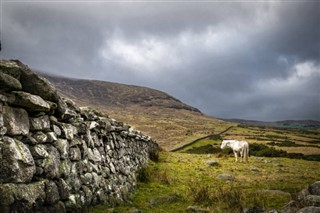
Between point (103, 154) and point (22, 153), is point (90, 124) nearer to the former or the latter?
point (103, 154)

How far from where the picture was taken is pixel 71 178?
21.7ft

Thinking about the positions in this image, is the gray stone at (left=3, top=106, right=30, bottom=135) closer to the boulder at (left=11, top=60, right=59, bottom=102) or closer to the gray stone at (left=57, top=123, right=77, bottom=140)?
the boulder at (left=11, top=60, right=59, bottom=102)

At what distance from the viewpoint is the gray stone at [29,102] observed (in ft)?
16.5

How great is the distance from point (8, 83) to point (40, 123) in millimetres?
1062

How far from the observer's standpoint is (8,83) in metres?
4.79

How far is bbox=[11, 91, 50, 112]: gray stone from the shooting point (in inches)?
198

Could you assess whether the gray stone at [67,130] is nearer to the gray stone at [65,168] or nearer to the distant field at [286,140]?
the gray stone at [65,168]

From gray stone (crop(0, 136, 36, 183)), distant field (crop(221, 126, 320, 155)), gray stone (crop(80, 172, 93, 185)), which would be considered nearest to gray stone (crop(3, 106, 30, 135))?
gray stone (crop(0, 136, 36, 183))

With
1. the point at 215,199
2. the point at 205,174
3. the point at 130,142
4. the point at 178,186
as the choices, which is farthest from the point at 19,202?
the point at 205,174

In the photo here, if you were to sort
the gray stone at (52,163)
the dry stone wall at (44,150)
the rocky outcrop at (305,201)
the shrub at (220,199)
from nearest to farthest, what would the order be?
the dry stone wall at (44,150) → the gray stone at (52,163) → the rocky outcrop at (305,201) → the shrub at (220,199)

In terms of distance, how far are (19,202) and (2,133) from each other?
97 centimetres

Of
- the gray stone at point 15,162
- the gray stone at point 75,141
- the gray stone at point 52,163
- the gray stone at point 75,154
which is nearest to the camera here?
the gray stone at point 15,162

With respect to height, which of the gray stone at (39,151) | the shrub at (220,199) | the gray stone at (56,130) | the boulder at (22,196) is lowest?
the shrub at (220,199)

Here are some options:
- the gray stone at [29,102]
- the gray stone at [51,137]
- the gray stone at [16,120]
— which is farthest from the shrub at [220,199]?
the gray stone at [16,120]
